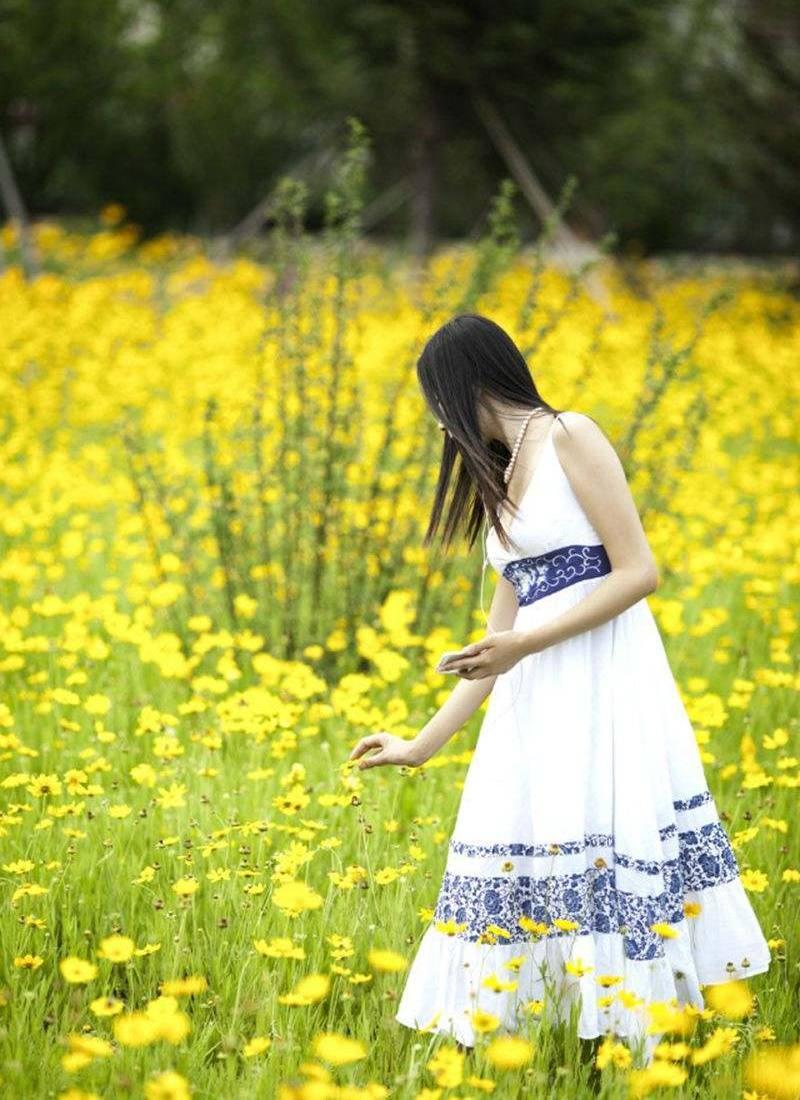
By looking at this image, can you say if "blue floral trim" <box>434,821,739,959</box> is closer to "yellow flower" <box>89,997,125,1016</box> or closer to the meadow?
the meadow

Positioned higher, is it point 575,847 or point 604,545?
point 604,545

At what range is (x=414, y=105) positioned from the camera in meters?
12.2

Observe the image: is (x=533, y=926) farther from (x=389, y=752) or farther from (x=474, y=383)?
(x=474, y=383)

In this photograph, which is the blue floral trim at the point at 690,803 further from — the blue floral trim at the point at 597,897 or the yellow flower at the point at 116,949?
the yellow flower at the point at 116,949

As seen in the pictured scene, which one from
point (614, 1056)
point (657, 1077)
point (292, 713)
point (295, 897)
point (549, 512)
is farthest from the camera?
point (292, 713)

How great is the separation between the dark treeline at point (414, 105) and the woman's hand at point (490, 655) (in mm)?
8888

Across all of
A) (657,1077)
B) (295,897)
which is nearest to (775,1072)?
(657,1077)

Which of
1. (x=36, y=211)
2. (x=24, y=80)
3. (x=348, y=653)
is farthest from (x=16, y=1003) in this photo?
(x=36, y=211)

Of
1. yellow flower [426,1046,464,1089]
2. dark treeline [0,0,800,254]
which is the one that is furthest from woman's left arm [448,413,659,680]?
dark treeline [0,0,800,254]

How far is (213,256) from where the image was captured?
39.8 feet

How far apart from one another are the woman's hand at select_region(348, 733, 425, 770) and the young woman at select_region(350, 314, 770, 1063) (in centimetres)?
13

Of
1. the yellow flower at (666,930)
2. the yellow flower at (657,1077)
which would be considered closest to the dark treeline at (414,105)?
the yellow flower at (666,930)

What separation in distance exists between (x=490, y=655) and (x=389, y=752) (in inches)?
14.4

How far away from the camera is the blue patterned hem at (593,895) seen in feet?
7.02
